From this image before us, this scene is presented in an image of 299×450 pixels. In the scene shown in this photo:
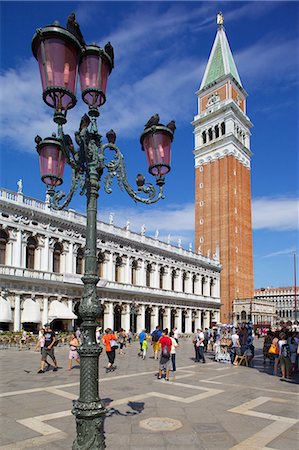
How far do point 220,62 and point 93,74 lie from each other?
249ft

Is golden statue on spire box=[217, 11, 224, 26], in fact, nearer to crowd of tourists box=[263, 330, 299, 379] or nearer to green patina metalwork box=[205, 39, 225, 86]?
green patina metalwork box=[205, 39, 225, 86]

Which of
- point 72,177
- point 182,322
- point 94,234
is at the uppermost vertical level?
point 72,177

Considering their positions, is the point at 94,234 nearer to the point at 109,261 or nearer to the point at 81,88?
the point at 81,88

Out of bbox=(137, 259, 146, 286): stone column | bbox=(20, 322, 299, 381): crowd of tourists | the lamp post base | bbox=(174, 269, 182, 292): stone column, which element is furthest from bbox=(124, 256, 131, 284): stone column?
the lamp post base

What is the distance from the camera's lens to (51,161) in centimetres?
740

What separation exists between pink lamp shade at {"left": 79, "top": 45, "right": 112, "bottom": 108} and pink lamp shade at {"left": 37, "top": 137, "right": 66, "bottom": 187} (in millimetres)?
1458

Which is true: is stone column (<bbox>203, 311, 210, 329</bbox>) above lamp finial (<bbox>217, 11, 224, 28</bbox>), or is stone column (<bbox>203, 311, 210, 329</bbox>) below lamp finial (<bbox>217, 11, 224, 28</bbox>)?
below

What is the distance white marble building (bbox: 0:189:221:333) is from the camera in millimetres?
30016

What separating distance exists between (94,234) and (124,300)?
3596 centimetres

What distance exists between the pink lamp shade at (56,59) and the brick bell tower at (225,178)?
194ft

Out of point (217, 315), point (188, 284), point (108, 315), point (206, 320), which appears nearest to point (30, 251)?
point (108, 315)

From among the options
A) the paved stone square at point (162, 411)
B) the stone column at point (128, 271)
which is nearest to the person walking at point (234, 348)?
the paved stone square at point (162, 411)

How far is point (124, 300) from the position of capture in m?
40.9

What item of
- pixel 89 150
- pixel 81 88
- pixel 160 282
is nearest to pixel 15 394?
pixel 89 150
